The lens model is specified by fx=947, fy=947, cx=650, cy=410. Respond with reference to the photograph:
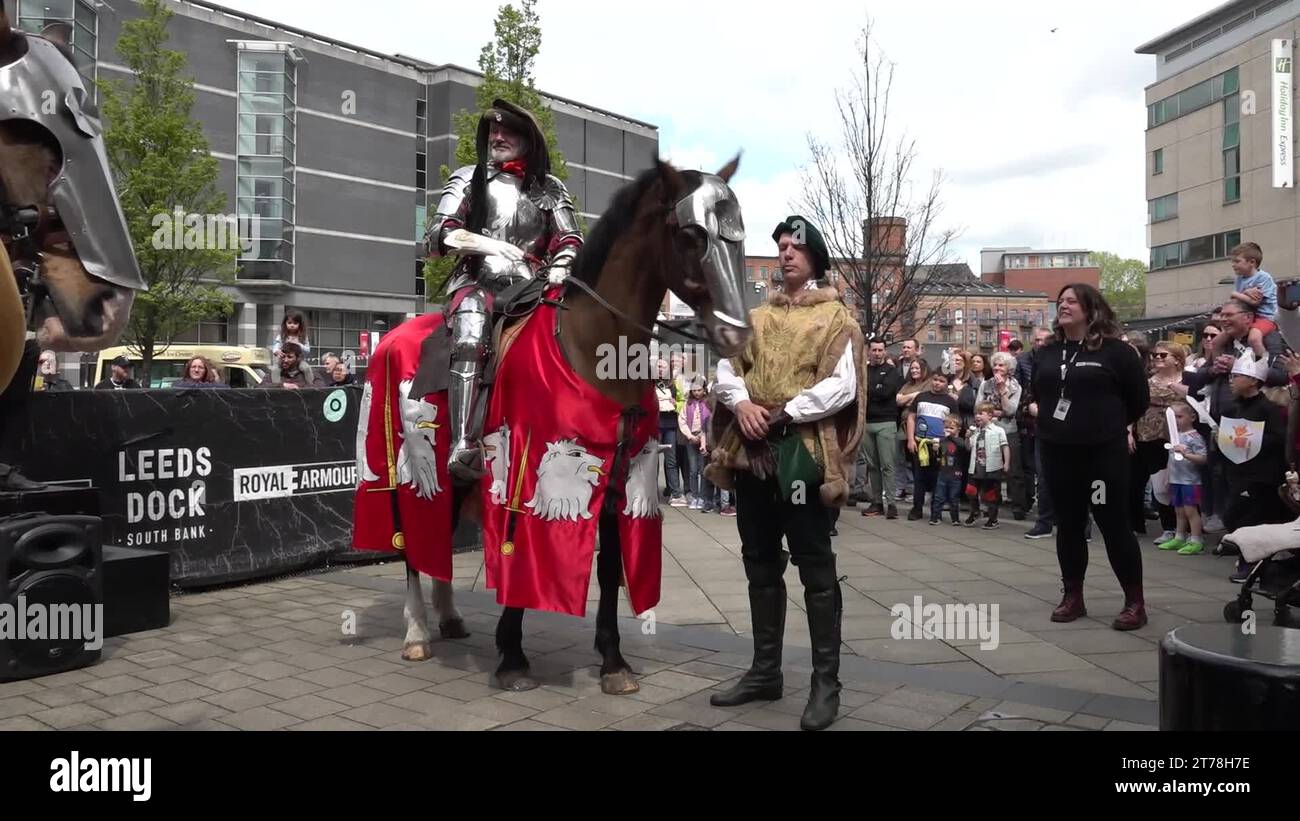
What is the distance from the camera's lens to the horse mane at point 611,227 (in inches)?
183

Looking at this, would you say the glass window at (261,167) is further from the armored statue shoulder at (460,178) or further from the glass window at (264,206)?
the armored statue shoulder at (460,178)

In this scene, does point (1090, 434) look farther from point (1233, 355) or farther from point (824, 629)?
point (1233, 355)

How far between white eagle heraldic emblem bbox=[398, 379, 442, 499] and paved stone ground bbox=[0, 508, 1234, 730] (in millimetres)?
1046

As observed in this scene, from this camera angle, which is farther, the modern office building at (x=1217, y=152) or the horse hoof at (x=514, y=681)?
the modern office building at (x=1217, y=152)

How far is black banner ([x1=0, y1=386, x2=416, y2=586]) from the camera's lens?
7086 millimetres

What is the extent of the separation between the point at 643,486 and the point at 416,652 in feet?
5.97

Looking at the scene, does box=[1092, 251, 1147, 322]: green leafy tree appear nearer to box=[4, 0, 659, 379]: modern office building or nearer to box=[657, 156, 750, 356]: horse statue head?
box=[4, 0, 659, 379]: modern office building

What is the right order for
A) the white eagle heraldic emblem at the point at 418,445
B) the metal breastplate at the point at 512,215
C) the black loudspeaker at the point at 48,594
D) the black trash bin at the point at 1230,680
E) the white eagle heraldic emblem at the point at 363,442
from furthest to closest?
the white eagle heraldic emblem at the point at 363,442 < the white eagle heraldic emblem at the point at 418,445 < the metal breastplate at the point at 512,215 < the black loudspeaker at the point at 48,594 < the black trash bin at the point at 1230,680

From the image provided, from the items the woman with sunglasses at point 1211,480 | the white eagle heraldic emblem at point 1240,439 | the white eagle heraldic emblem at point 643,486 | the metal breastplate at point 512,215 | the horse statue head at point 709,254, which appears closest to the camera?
the horse statue head at point 709,254

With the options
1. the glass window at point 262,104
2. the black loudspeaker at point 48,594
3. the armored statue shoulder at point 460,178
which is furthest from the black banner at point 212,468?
the glass window at point 262,104

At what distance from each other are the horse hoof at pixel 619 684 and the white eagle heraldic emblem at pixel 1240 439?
5.63 metres
